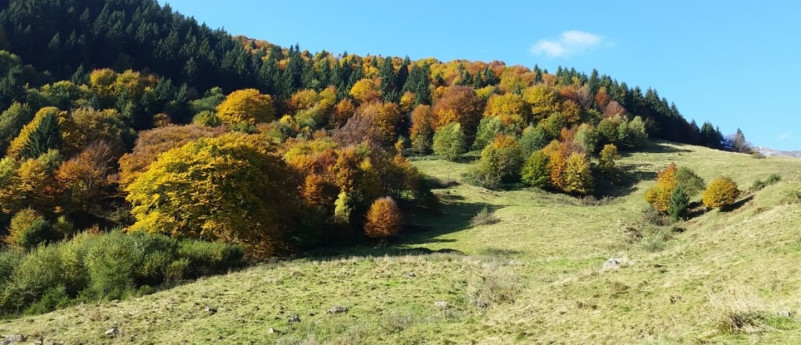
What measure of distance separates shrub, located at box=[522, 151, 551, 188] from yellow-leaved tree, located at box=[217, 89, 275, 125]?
5967 cm

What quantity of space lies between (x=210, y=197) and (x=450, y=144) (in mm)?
65472

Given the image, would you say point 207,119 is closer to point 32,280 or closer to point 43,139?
point 43,139

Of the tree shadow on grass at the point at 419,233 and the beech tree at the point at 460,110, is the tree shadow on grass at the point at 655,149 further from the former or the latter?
the tree shadow on grass at the point at 419,233

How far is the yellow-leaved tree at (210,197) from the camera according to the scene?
42.1m

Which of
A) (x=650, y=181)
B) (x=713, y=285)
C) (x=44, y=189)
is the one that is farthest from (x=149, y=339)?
(x=650, y=181)

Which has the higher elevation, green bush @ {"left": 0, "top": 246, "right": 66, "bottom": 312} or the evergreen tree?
the evergreen tree

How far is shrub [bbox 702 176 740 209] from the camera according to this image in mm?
54781

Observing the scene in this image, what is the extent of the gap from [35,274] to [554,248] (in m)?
38.6

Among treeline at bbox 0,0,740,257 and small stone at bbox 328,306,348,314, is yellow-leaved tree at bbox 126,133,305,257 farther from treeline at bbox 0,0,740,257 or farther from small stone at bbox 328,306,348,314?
small stone at bbox 328,306,348,314

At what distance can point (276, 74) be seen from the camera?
14025 centimetres

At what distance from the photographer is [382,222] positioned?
55719 millimetres

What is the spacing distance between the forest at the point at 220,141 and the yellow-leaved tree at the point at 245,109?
436 millimetres

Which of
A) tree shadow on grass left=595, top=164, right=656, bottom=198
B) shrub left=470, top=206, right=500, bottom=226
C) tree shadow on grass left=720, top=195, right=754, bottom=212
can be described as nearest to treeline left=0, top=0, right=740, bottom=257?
tree shadow on grass left=595, top=164, right=656, bottom=198

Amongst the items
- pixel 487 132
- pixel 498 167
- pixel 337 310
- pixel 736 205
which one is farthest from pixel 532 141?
pixel 337 310
